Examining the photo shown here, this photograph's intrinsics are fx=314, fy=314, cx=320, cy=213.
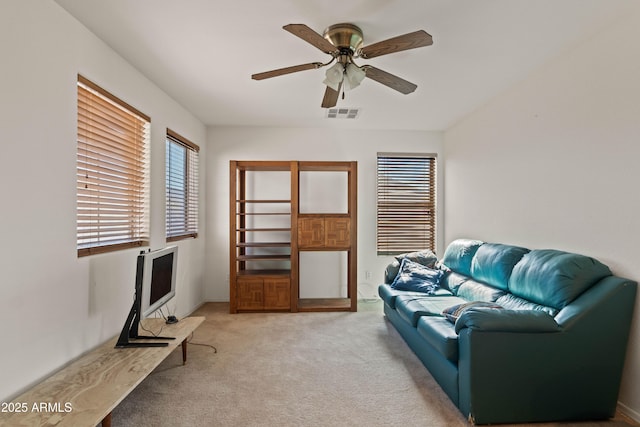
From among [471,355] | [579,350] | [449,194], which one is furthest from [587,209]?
[449,194]

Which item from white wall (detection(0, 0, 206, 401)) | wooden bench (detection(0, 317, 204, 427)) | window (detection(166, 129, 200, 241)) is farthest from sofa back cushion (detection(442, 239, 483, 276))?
white wall (detection(0, 0, 206, 401))

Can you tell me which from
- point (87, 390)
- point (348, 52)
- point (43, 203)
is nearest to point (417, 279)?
point (348, 52)

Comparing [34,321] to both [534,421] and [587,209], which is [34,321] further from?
[587,209]

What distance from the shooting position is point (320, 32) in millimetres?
2211

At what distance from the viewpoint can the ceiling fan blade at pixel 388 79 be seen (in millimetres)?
2211

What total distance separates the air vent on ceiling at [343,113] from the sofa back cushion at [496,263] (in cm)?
217

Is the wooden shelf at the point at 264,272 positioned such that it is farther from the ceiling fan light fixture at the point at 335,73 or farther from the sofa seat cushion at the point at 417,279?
the ceiling fan light fixture at the point at 335,73

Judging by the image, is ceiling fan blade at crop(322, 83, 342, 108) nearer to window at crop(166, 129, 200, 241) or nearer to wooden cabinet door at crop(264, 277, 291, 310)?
window at crop(166, 129, 200, 241)

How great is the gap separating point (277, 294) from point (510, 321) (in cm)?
281

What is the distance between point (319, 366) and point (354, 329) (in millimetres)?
942

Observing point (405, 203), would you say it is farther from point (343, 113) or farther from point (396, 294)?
point (396, 294)

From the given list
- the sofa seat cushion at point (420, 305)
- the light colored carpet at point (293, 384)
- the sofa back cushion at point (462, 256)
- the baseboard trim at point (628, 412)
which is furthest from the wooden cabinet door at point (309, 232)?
the baseboard trim at point (628, 412)

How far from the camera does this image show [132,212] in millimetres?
2832

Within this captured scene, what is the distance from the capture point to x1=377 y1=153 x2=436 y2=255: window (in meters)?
4.78
